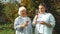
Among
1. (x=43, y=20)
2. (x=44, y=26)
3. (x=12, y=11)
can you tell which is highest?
(x=12, y=11)

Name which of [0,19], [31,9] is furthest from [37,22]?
[0,19]

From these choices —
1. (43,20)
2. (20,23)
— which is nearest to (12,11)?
(20,23)

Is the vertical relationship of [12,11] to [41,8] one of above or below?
above

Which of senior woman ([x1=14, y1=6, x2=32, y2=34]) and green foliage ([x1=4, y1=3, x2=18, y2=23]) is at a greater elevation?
green foliage ([x1=4, y1=3, x2=18, y2=23])

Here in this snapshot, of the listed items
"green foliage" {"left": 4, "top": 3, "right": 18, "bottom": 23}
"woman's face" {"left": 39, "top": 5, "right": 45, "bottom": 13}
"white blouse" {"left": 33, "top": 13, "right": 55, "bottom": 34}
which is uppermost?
"green foliage" {"left": 4, "top": 3, "right": 18, "bottom": 23}

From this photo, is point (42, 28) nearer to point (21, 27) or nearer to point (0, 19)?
point (21, 27)

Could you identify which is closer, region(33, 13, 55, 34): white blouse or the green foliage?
region(33, 13, 55, 34): white blouse

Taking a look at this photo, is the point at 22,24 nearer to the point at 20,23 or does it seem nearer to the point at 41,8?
the point at 20,23

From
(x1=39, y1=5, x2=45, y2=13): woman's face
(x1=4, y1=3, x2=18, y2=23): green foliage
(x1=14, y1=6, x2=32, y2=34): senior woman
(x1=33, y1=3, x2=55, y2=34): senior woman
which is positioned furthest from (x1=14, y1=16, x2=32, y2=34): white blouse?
(x1=4, y1=3, x2=18, y2=23): green foliage

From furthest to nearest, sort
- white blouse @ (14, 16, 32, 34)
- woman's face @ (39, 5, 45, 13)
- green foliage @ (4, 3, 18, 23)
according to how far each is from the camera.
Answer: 1. green foliage @ (4, 3, 18, 23)
2. white blouse @ (14, 16, 32, 34)
3. woman's face @ (39, 5, 45, 13)

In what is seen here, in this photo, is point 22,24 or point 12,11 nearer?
point 22,24

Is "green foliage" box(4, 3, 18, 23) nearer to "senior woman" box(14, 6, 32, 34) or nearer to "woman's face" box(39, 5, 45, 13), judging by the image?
"senior woman" box(14, 6, 32, 34)

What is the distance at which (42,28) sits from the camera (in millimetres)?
4801

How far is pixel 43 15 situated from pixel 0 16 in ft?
65.1
